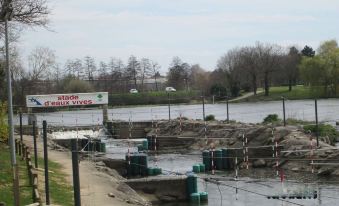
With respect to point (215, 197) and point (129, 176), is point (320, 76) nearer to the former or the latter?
point (129, 176)

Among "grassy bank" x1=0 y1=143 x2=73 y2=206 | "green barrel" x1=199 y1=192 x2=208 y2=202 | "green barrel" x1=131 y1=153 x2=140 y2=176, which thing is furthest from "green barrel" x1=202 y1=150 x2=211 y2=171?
"grassy bank" x1=0 y1=143 x2=73 y2=206

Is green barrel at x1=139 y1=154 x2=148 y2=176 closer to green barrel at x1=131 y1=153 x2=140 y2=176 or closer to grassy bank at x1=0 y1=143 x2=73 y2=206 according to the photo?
green barrel at x1=131 y1=153 x2=140 y2=176

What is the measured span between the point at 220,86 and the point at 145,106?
1677 cm

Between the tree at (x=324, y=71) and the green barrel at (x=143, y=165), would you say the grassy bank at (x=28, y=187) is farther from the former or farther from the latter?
the tree at (x=324, y=71)

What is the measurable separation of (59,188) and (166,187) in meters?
5.97

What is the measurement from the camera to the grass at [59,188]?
67.1 feet

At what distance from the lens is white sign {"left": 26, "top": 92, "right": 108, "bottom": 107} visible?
190 feet

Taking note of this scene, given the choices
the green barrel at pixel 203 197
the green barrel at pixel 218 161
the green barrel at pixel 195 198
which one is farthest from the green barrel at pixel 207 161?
the green barrel at pixel 195 198

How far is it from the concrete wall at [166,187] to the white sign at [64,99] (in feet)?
105

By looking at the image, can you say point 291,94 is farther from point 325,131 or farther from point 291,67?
point 325,131

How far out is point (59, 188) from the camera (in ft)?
76.2

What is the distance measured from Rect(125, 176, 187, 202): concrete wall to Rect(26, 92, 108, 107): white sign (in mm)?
32091

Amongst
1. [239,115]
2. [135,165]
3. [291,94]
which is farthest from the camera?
[291,94]

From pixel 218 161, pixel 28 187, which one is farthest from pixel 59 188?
pixel 218 161
